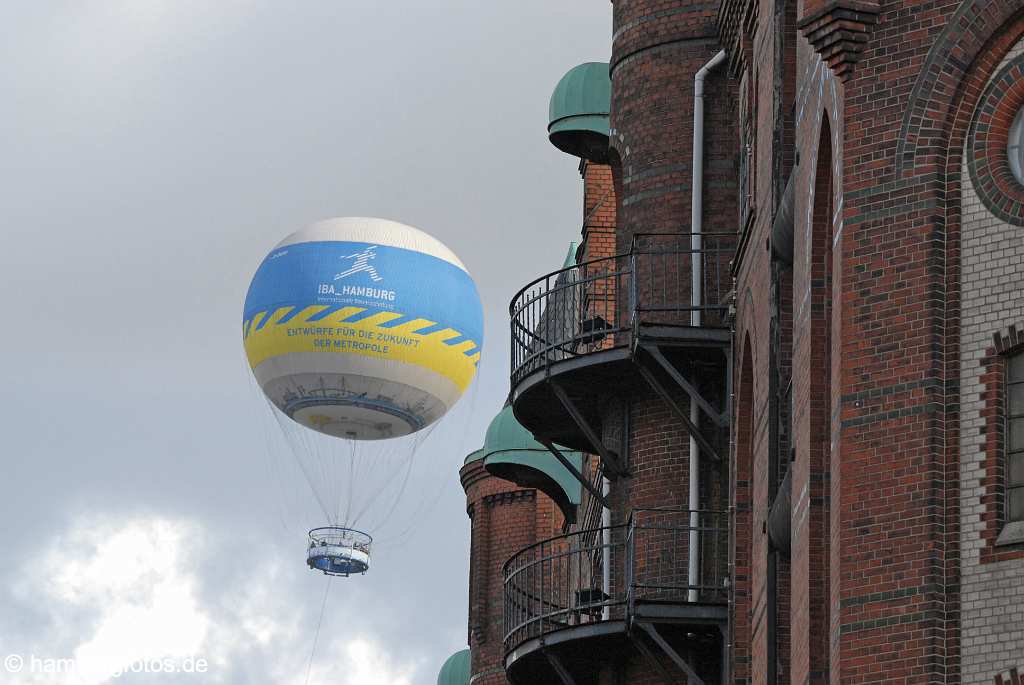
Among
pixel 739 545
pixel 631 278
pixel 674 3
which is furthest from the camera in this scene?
pixel 674 3

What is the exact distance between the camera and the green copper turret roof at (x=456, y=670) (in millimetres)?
56031

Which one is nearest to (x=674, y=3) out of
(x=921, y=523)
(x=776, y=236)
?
(x=776, y=236)

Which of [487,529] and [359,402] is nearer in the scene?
[359,402]

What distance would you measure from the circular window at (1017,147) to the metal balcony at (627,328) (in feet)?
25.3

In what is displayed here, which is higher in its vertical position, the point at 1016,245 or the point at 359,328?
the point at 359,328

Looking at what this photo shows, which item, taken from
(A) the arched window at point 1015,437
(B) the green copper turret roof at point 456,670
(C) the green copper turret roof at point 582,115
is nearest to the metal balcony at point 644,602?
(C) the green copper turret roof at point 582,115

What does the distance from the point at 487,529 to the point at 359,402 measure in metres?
5.58

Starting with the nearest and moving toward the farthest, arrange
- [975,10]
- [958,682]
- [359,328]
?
[958,682], [975,10], [359,328]

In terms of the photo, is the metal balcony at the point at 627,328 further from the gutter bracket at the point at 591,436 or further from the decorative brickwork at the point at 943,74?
the decorative brickwork at the point at 943,74

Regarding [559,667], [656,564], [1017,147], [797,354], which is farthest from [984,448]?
[559,667]

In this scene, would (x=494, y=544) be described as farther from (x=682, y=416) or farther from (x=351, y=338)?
(x=682, y=416)

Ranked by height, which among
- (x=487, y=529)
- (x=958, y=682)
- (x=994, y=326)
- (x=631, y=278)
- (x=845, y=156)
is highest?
(x=487, y=529)

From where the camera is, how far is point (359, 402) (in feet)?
155

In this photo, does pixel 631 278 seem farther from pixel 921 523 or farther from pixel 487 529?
pixel 487 529
